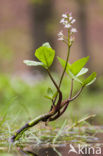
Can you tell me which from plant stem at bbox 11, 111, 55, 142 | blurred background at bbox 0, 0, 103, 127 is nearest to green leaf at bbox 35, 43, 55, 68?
plant stem at bbox 11, 111, 55, 142

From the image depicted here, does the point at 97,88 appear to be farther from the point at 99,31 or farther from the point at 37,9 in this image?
the point at 99,31

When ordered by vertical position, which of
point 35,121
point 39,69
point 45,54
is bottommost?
point 39,69

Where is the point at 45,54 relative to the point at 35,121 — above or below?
above

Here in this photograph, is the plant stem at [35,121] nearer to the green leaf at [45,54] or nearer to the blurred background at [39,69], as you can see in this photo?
the green leaf at [45,54]

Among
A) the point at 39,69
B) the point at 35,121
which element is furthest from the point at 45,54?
the point at 39,69

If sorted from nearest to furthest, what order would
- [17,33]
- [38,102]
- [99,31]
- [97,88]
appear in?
1. [38,102]
2. [97,88]
3. [17,33]
4. [99,31]

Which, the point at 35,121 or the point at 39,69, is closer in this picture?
the point at 35,121

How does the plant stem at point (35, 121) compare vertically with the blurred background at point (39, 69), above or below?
above

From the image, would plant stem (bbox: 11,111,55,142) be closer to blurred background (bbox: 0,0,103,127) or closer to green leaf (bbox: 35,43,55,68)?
green leaf (bbox: 35,43,55,68)

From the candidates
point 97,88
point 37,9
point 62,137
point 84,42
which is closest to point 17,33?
point 37,9

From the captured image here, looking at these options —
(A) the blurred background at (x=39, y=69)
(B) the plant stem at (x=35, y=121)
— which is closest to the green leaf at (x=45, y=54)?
(B) the plant stem at (x=35, y=121)

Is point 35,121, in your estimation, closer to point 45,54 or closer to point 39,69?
point 45,54
